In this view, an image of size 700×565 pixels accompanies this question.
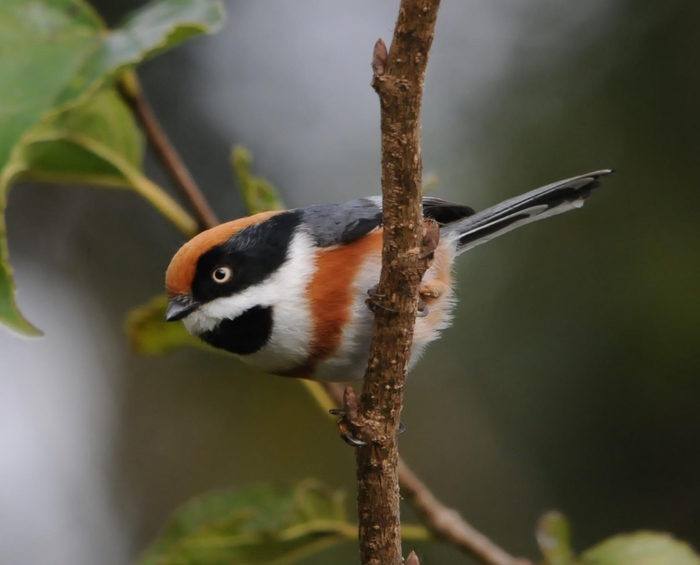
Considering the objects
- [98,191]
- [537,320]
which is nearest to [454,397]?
[537,320]

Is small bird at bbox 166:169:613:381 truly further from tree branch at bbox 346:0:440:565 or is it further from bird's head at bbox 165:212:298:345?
tree branch at bbox 346:0:440:565

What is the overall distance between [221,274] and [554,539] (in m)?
1.52

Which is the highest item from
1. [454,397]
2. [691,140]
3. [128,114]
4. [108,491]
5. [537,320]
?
[691,140]

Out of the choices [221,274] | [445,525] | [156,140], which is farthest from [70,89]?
[445,525]

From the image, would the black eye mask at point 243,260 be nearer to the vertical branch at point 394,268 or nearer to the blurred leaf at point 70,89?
the blurred leaf at point 70,89

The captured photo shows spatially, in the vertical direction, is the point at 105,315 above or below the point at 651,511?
above

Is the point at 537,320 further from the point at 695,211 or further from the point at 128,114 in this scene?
the point at 128,114

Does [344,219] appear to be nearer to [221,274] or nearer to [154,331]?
[221,274]

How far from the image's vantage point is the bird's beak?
8.70 ft

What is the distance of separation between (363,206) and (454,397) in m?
3.38

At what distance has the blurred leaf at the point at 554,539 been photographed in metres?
2.96

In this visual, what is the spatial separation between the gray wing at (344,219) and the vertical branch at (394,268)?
33.2 inches

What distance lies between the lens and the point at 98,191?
Result: 22.4 ft

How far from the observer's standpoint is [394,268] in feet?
6.39
